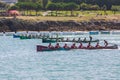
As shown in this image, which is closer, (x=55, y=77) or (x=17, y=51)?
(x=55, y=77)

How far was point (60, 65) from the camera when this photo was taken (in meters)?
86.4

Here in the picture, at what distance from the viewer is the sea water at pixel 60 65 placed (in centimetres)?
7469

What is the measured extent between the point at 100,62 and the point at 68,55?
13.9 m

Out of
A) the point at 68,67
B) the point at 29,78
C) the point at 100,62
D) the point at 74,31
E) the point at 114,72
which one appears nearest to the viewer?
the point at 29,78

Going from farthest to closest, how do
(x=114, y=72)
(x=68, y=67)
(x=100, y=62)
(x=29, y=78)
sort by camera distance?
(x=100, y=62), (x=68, y=67), (x=114, y=72), (x=29, y=78)

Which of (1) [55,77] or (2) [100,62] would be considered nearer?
(1) [55,77]

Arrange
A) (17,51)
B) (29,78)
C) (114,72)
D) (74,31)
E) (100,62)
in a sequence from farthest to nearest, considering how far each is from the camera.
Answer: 1. (74,31)
2. (17,51)
3. (100,62)
4. (114,72)
5. (29,78)

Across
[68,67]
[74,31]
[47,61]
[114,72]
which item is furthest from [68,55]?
[74,31]

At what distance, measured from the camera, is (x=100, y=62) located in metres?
90.1

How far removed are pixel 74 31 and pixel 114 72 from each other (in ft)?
397

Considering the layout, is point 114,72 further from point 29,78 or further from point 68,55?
point 68,55

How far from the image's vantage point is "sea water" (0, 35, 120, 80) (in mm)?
74688

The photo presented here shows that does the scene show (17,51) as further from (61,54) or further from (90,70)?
(90,70)

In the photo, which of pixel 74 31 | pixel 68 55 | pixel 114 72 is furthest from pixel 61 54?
pixel 74 31
